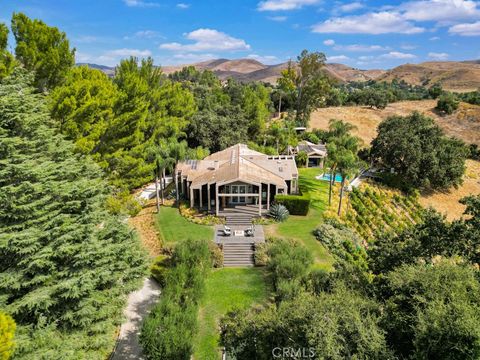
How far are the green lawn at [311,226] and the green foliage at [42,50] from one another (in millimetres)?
20948

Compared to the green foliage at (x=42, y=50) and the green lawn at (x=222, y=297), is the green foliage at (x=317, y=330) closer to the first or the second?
the green lawn at (x=222, y=297)

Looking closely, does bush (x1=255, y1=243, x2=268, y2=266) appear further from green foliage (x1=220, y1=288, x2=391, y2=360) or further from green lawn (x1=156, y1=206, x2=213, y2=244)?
green foliage (x1=220, y1=288, x2=391, y2=360)

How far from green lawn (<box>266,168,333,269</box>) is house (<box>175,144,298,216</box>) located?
2.55 m

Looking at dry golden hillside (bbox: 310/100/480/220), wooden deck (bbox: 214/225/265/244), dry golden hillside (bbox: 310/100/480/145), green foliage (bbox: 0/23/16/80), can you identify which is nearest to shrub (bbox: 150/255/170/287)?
wooden deck (bbox: 214/225/265/244)

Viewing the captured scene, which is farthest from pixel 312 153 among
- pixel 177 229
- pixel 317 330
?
pixel 317 330

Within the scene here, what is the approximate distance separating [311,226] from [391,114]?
72391mm

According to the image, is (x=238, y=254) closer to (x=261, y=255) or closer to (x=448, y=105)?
(x=261, y=255)

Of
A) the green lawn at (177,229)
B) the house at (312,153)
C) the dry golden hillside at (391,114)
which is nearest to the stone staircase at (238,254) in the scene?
the green lawn at (177,229)

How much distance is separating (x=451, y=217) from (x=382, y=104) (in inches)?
2369

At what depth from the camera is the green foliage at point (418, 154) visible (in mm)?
41781

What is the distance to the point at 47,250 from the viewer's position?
42.3 ft

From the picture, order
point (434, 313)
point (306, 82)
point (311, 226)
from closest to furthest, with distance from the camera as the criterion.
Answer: point (434, 313)
point (311, 226)
point (306, 82)

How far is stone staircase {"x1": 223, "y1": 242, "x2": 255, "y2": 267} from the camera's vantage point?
23.5 meters

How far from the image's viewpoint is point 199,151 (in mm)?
40188
